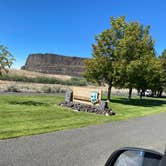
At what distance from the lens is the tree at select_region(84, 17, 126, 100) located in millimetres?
25609

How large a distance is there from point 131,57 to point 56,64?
128 metres

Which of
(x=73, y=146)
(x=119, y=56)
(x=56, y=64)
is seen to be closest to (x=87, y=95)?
(x=119, y=56)

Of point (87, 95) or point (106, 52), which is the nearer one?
point (87, 95)

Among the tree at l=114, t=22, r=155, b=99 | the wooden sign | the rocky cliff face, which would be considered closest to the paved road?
the wooden sign

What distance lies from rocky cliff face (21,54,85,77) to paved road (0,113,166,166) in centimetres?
13751

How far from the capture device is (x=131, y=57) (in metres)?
25.5

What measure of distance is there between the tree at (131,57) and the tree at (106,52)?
2.04 ft

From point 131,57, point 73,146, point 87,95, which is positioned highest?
point 131,57

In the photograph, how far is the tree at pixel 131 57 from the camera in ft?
80.2

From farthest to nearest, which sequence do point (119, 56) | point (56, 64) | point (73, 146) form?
1. point (56, 64)
2. point (119, 56)
3. point (73, 146)

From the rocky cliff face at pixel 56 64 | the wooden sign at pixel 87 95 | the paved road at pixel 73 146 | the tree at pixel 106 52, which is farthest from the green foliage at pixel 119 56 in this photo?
the rocky cliff face at pixel 56 64

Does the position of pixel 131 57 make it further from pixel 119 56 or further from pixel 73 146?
pixel 73 146

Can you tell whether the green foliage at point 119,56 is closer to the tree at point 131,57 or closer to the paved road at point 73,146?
the tree at point 131,57

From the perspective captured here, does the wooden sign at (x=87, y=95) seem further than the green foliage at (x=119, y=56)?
No
